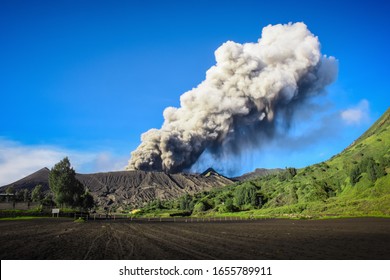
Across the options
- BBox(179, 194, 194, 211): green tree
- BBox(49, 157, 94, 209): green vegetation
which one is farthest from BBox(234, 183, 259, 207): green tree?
BBox(49, 157, 94, 209): green vegetation

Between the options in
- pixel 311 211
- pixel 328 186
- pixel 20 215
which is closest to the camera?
pixel 20 215

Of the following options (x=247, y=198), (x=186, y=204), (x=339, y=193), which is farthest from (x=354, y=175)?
(x=186, y=204)

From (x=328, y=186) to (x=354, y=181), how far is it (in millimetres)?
13559

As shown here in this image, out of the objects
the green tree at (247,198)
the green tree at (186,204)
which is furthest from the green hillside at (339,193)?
the green tree at (186,204)

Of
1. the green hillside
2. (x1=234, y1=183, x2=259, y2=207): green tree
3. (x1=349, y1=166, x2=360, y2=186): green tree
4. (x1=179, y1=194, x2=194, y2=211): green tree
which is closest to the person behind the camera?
the green hillside

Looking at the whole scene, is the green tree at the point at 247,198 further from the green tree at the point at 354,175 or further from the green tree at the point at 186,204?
the green tree at the point at 354,175

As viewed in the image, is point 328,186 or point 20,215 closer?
point 20,215

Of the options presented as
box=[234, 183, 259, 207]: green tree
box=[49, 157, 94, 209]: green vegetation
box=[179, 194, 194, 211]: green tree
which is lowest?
box=[179, 194, 194, 211]: green tree

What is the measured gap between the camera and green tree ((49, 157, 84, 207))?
100562 millimetres

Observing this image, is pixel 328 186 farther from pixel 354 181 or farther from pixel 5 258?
pixel 5 258

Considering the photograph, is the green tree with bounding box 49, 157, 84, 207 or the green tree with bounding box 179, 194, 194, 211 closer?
the green tree with bounding box 49, 157, 84, 207

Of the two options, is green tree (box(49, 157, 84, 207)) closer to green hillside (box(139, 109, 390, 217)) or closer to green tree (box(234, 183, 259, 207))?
green hillside (box(139, 109, 390, 217))

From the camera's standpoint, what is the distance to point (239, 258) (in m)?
13.5

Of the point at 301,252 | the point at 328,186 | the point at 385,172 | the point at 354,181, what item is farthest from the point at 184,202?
the point at 301,252
